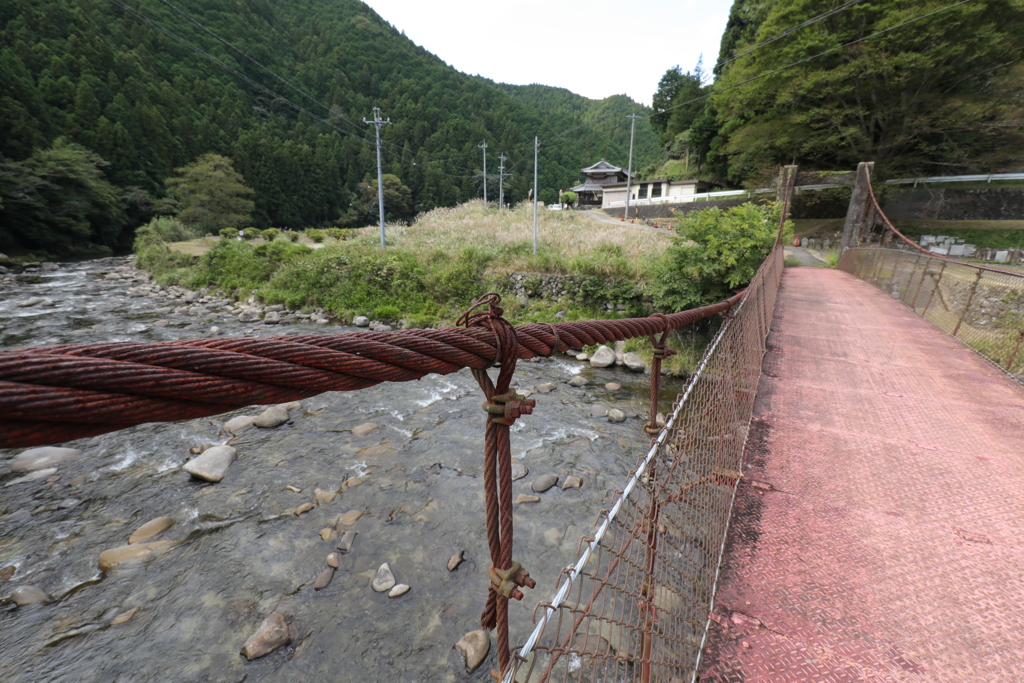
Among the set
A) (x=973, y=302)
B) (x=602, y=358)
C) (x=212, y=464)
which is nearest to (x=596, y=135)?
(x=602, y=358)

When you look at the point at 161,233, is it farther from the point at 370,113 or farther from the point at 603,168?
the point at 603,168

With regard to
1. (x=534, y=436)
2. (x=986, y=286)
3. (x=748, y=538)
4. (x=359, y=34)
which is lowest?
(x=534, y=436)

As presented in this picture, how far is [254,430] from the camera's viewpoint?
18.3ft

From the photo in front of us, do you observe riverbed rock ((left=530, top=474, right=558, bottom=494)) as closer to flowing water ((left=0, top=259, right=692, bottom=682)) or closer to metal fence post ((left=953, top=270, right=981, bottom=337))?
flowing water ((left=0, top=259, right=692, bottom=682))

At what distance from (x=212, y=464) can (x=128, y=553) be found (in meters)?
1.21

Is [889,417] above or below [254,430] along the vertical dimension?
above

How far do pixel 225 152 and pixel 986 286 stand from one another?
144 ft

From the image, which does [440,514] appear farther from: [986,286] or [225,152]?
[225,152]

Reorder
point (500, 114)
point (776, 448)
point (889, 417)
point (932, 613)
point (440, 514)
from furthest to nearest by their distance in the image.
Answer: point (500, 114), point (440, 514), point (889, 417), point (776, 448), point (932, 613)

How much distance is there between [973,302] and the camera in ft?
17.2

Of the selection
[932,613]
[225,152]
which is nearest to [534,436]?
[932,613]

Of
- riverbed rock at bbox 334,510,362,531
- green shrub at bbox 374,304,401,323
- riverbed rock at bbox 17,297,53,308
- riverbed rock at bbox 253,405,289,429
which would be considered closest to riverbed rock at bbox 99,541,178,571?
riverbed rock at bbox 334,510,362,531

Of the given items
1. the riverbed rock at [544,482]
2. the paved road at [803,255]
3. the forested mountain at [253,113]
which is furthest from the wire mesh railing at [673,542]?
the forested mountain at [253,113]

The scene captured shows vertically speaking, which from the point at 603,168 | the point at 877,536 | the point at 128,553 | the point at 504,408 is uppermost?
the point at 603,168
